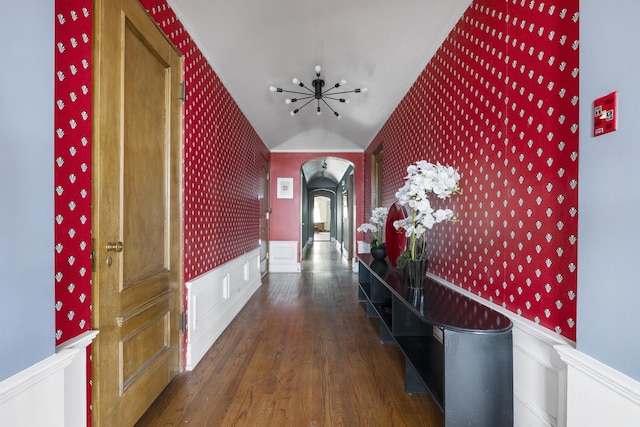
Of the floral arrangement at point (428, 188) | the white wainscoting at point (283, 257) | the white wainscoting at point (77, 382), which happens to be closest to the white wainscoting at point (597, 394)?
the floral arrangement at point (428, 188)

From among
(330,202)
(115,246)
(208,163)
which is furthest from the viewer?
(330,202)

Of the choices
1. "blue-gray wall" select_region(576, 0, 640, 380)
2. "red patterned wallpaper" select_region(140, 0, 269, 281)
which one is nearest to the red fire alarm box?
"blue-gray wall" select_region(576, 0, 640, 380)

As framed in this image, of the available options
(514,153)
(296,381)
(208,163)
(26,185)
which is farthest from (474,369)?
(208,163)

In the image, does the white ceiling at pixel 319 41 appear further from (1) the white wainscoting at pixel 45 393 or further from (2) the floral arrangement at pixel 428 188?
(1) the white wainscoting at pixel 45 393

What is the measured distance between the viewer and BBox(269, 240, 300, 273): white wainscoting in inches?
256

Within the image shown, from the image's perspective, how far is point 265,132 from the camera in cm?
541

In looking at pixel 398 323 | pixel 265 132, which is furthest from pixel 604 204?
pixel 265 132

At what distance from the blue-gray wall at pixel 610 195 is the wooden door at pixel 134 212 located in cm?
202

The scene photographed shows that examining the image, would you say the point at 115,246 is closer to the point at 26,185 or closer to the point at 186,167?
the point at 26,185

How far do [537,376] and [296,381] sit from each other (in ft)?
5.04

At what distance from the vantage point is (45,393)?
95 cm

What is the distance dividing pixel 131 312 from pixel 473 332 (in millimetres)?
1798

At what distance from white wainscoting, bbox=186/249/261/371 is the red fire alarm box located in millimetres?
2564

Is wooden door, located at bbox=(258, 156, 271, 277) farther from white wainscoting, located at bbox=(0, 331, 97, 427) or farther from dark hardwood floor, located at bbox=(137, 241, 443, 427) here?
white wainscoting, located at bbox=(0, 331, 97, 427)
